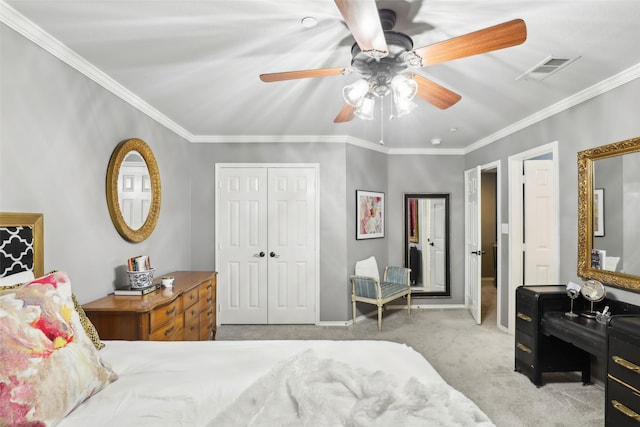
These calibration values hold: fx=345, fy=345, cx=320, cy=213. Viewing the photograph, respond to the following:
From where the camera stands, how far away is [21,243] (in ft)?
6.30

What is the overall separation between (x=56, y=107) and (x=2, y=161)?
559mm

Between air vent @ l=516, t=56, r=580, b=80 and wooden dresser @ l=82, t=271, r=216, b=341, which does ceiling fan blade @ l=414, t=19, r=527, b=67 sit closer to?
air vent @ l=516, t=56, r=580, b=80

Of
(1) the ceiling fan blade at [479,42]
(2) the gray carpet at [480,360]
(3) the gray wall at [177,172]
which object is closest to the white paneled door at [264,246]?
(3) the gray wall at [177,172]

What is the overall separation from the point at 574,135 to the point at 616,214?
2.73 ft

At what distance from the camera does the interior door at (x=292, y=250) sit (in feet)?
15.2

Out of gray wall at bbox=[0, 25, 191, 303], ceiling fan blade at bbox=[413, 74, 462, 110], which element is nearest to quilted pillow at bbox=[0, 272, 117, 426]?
gray wall at bbox=[0, 25, 191, 303]

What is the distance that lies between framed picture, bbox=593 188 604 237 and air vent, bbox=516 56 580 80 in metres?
1.08

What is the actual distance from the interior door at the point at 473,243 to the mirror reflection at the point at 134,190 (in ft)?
13.2

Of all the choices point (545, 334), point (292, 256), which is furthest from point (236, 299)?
point (545, 334)

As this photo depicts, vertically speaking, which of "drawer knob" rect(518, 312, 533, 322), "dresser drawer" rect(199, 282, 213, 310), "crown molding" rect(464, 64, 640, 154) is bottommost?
"drawer knob" rect(518, 312, 533, 322)

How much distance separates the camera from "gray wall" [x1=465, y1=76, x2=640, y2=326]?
8.52 ft

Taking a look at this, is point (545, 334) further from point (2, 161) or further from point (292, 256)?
point (2, 161)

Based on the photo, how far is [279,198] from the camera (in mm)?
4621

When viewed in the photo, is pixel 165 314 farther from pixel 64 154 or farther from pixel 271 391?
pixel 271 391
